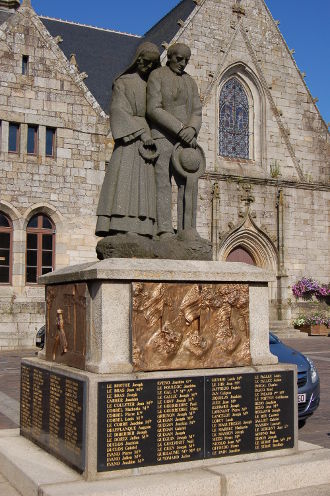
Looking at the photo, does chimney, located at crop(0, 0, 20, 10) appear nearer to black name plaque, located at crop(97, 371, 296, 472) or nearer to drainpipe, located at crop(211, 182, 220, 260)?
drainpipe, located at crop(211, 182, 220, 260)

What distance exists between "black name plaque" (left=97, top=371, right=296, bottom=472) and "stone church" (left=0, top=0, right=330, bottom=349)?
1424 centimetres

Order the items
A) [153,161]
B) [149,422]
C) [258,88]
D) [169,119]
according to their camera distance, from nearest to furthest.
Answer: [149,422] → [169,119] → [153,161] → [258,88]

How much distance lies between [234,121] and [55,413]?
67.8 feet

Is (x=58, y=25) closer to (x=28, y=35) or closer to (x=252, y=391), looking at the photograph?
(x=28, y=35)

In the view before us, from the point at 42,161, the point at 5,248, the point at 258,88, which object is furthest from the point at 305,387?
the point at 258,88

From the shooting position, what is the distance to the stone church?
20.0m

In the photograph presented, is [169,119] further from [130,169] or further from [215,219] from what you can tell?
[215,219]

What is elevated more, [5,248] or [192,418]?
[5,248]

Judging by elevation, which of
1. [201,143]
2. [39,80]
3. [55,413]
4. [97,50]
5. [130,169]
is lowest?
[55,413]

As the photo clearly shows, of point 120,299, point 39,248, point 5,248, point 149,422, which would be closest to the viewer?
point 149,422

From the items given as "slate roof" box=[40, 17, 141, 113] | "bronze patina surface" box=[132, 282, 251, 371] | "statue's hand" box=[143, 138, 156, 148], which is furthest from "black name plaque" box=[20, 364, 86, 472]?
"slate roof" box=[40, 17, 141, 113]

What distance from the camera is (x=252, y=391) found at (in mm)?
6016

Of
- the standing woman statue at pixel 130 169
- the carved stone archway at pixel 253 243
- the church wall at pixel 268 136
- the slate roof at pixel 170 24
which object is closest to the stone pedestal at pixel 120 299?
the standing woman statue at pixel 130 169

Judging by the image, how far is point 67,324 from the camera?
244 inches
